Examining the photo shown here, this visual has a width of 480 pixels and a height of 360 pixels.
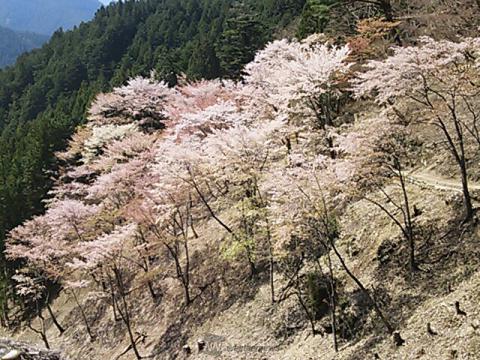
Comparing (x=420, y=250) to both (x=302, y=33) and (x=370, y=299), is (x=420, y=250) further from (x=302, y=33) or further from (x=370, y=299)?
(x=302, y=33)

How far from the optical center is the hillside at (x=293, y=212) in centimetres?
1303

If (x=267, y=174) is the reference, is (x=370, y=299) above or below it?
below

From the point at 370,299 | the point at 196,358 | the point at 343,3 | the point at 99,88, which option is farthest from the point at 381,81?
the point at 99,88

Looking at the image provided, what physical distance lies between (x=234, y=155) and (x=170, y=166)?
3.39 metres

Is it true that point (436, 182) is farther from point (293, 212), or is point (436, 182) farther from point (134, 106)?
point (134, 106)

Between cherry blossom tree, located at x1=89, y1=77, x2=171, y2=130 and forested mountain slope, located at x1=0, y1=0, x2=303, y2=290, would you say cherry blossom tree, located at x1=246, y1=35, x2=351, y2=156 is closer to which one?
cherry blossom tree, located at x1=89, y1=77, x2=171, y2=130

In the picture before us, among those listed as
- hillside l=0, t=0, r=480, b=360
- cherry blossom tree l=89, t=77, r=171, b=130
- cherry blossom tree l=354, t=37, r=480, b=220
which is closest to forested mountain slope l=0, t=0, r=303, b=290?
hillside l=0, t=0, r=480, b=360

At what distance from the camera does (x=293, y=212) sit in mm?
13477

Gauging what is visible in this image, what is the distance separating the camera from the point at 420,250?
13.9 metres

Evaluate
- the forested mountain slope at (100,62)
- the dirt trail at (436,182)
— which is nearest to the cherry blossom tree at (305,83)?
the dirt trail at (436,182)

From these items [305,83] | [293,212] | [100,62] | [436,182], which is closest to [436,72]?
[436,182]

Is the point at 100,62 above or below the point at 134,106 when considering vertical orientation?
above

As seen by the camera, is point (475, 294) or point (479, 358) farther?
point (475, 294)

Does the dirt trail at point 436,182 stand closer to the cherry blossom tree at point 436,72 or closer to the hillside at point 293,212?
the hillside at point 293,212
